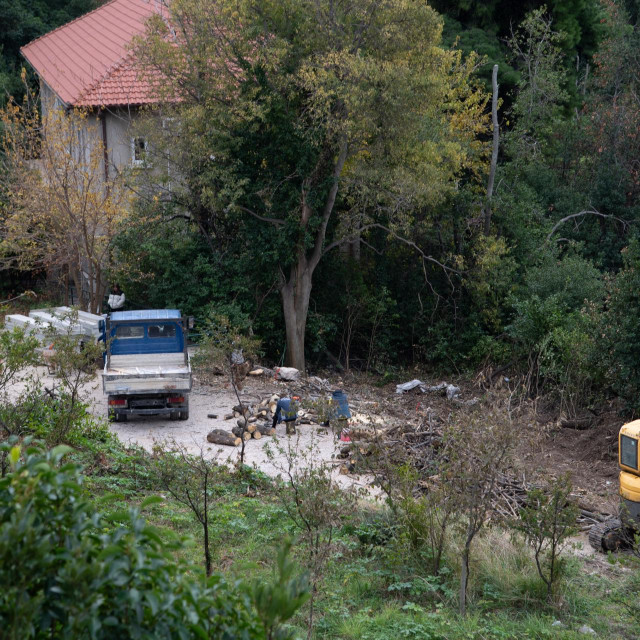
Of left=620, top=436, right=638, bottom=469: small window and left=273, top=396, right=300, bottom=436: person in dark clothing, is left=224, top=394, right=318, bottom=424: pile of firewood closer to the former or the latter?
left=273, top=396, right=300, bottom=436: person in dark clothing

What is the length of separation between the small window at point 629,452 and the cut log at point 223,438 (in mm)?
6945

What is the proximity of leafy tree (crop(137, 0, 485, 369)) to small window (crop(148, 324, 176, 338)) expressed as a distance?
490 centimetres

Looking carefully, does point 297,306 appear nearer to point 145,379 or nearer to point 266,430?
point 266,430

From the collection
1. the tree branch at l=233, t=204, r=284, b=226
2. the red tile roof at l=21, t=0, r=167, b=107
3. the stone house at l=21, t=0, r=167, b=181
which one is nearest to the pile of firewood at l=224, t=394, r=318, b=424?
the tree branch at l=233, t=204, r=284, b=226

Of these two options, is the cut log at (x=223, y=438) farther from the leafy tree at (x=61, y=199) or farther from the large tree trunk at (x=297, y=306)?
the leafy tree at (x=61, y=199)

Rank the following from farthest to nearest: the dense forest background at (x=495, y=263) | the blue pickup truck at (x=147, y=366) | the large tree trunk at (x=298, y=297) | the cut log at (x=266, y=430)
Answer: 1. the large tree trunk at (x=298, y=297)
2. the dense forest background at (x=495, y=263)
3. the blue pickup truck at (x=147, y=366)
4. the cut log at (x=266, y=430)

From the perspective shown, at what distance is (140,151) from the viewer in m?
23.2

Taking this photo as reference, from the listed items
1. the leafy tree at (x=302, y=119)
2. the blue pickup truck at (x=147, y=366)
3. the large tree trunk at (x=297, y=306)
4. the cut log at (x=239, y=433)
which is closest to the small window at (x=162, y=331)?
the blue pickup truck at (x=147, y=366)

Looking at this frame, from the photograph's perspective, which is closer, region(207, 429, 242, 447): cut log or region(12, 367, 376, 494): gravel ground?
region(12, 367, 376, 494): gravel ground

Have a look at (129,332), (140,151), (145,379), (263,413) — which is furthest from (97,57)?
(263,413)

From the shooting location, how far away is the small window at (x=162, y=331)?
16.9 meters

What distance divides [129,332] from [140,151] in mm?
8441

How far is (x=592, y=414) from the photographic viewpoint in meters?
17.4

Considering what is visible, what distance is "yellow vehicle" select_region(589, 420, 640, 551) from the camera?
9.41 metres
